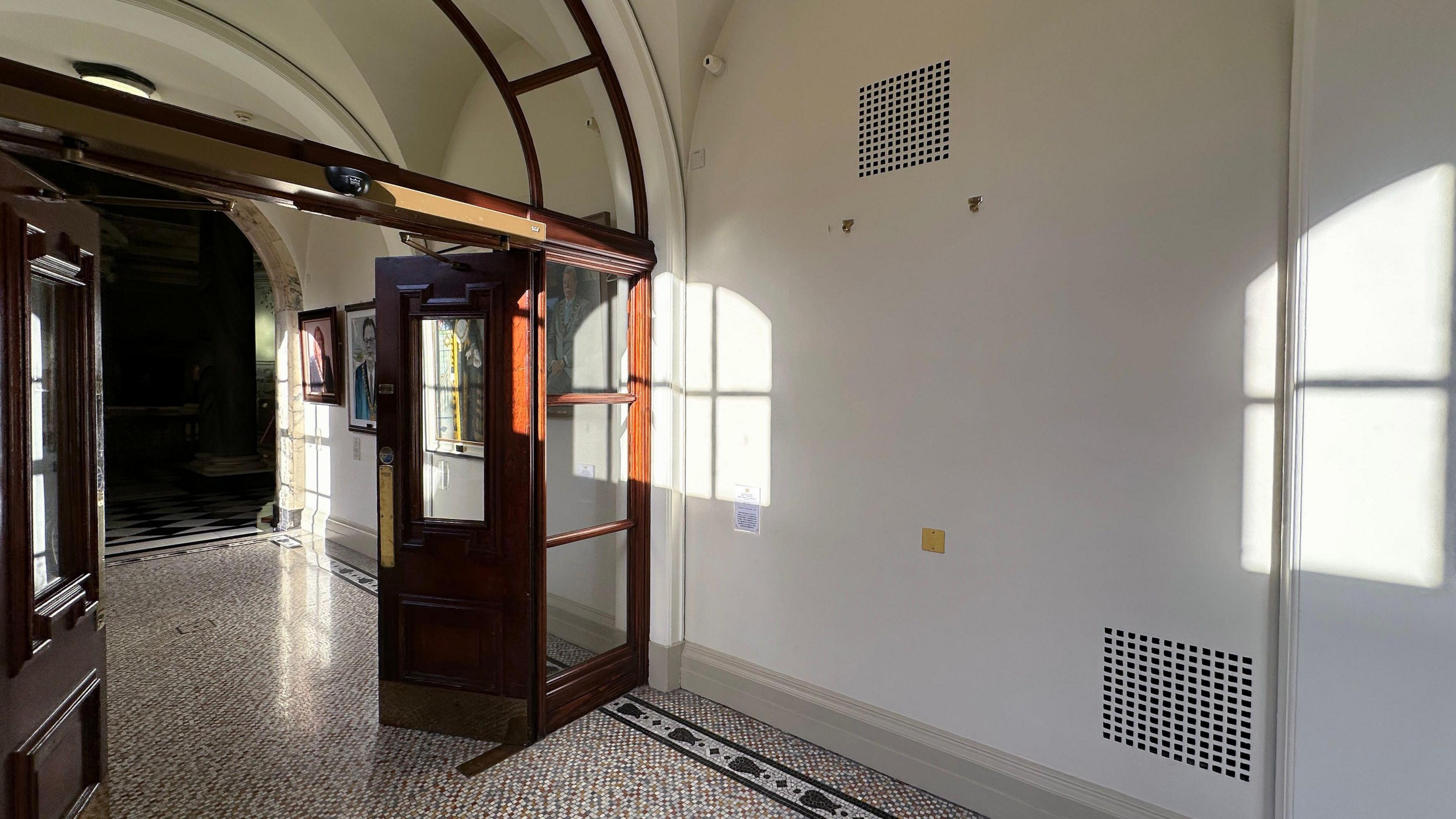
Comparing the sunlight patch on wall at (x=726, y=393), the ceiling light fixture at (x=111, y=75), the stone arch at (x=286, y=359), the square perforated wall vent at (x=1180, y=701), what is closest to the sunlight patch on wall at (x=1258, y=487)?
the square perforated wall vent at (x=1180, y=701)

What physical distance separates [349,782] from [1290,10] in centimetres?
432

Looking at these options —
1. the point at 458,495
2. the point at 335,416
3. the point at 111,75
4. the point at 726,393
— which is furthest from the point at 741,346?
the point at 335,416

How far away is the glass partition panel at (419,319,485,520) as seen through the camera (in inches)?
123

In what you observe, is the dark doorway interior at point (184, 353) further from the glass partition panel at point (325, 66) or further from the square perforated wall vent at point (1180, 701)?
the square perforated wall vent at point (1180, 701)

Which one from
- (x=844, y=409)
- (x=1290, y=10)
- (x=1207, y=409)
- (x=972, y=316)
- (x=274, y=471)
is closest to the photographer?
(x=1290, y=10)

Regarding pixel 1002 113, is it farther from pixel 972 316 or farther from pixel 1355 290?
pixel 1355 290

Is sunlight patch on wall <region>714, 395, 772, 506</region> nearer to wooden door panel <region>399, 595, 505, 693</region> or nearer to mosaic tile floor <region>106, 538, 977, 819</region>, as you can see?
mosaic tile floor <region>106, 538, 977, 819</region>

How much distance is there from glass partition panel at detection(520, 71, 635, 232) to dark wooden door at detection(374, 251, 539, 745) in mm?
876

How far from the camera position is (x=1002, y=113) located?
2.47 m

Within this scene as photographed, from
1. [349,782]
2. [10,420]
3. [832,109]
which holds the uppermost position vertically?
[832,109]

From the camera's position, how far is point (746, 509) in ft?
10.8

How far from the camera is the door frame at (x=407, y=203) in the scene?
170cm

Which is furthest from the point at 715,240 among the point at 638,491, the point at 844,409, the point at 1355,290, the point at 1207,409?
the point at 1355,290

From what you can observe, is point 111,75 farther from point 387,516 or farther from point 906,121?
point 906,121
